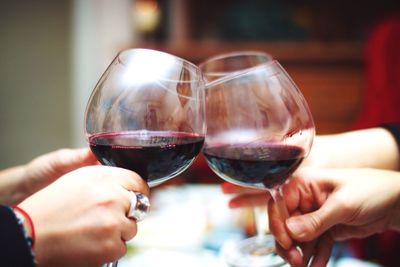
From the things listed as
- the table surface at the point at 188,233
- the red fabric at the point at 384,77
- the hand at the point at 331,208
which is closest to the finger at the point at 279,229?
the hand at the point at 331,208

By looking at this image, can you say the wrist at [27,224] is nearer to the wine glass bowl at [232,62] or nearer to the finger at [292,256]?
the finger at [292,256]

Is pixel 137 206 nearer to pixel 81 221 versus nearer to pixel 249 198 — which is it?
pixel 81 221

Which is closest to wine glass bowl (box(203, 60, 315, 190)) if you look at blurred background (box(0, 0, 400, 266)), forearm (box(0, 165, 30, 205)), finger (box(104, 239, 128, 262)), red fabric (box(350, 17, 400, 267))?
finger (box(104, 239, 128, 262))

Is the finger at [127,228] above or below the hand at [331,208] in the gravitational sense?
above

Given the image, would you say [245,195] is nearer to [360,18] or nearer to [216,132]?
[216,132]

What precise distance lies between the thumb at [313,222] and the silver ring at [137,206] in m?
0.27

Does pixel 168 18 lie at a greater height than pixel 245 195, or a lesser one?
greater

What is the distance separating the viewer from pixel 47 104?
344 cm

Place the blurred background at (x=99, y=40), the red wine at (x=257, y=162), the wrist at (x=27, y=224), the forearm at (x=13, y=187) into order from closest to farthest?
A: the wrist at (x=27, y=224), the red wine at (x=257, y=162), the forearm at (x=13, y=187), the blurred background at (x=99, y=40)

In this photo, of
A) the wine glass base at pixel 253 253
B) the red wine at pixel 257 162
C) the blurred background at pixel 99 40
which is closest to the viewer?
the red wine at pixel 257 162

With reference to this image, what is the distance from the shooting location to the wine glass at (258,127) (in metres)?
0.68

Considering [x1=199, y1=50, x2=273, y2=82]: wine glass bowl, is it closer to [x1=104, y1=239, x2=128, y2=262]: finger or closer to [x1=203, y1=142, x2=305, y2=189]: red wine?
[x1=203, y1=142, x2=305, y2=189]: red wine

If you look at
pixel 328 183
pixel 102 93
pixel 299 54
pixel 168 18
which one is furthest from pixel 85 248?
pixel 168 18

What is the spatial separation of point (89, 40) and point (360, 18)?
2.19m
